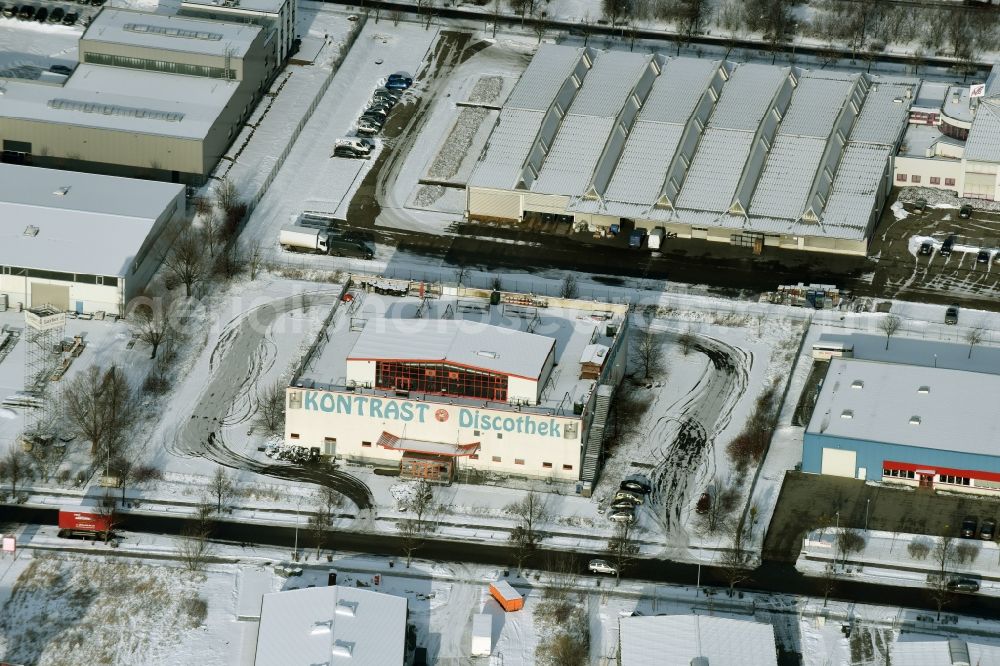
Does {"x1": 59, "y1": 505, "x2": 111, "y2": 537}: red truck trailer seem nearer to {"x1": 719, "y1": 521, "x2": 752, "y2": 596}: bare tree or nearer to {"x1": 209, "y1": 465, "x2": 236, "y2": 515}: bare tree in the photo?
{"x1": 209, "y1": 465, "x2": 236, "y2": 515}: bare tree

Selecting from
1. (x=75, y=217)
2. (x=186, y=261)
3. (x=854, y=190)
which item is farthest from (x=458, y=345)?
(x=854, y=190)

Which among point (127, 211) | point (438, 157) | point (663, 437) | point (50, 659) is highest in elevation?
point (438, 157)

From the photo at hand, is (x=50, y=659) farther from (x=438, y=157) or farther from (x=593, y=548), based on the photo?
(x=438, y=157)

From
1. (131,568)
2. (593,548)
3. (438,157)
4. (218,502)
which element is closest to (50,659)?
(131,568)

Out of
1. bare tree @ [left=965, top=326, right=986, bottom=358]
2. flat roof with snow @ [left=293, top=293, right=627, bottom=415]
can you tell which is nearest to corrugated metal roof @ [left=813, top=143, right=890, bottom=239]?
bare tree @ [left=965, top=326, right=986, bottom=358]

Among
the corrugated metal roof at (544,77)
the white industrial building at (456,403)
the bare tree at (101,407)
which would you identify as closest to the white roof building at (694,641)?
the white industrial building at (456,403)
